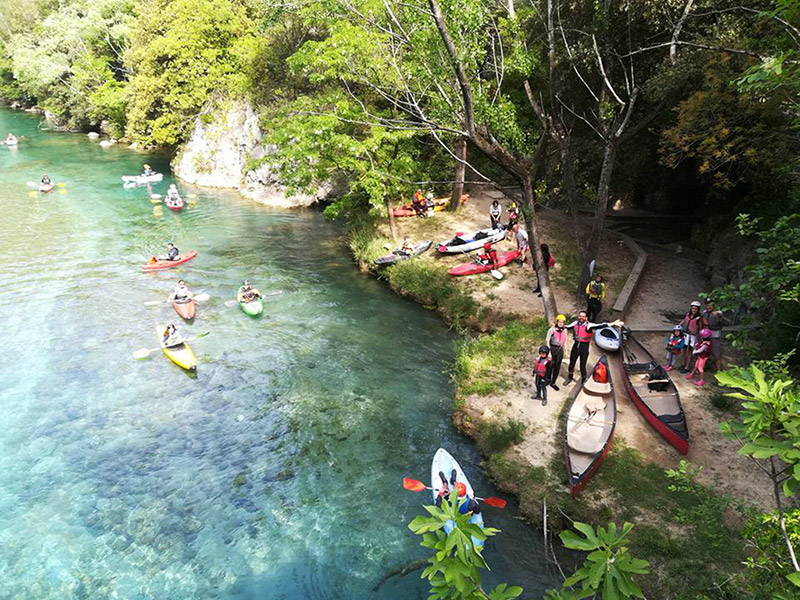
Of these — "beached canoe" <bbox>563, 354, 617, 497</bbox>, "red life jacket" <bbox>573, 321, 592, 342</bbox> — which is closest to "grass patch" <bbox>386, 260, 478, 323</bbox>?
"red life jacket" <bbox>573, 321, 592, 342</bbox>

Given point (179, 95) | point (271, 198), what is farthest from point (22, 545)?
point (179, 95)

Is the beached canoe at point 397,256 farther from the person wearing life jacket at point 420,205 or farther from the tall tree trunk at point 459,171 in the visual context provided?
the tall tree trunk at point 459,171

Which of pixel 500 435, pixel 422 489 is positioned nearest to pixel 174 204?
pixel 500 435

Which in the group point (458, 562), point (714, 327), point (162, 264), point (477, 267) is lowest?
point (162, 264)

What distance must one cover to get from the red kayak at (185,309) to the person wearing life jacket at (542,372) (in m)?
11.2

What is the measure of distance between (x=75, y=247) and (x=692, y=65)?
2408 cm

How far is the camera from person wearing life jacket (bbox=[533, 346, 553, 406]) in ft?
38.4

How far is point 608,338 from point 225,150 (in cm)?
2821

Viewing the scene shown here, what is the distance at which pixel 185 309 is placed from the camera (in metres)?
17.0

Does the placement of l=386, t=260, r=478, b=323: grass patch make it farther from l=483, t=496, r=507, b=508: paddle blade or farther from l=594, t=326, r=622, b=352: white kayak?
l=483, t=496, r=507, b=508: paddle blade

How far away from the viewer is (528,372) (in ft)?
44.0

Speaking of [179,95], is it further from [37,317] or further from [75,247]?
[37,317]

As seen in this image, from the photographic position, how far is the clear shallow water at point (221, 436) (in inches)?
354

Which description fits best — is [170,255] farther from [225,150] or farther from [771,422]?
[771,422]
